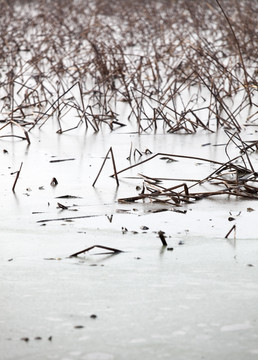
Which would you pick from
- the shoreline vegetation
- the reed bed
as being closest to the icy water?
the shoreline vegetation

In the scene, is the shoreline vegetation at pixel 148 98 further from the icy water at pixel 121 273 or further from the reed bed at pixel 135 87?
the icy water at pixel 121 273

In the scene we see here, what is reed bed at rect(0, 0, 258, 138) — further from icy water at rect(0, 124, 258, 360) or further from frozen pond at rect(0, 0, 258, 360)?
icy water at rect(0, 124, 258, 360)

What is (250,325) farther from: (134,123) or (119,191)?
(134,123)

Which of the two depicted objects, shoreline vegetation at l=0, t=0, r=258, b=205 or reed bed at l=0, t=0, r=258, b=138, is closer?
shoreline vegetation at l=0, t=0, r=258, b=205

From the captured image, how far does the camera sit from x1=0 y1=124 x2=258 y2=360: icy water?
1.38 metres

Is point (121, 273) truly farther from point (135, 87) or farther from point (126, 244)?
point (135, 87)

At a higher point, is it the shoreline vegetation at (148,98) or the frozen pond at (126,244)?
the shoreline vegetation at (148,98)

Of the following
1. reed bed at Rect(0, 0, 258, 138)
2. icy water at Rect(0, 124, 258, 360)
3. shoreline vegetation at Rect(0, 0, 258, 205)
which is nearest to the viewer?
icy water at Rect(0, 124, 258, 360)

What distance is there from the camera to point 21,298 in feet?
5.25

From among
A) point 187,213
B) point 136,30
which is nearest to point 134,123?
point 187,213

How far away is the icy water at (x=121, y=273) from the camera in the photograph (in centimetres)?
138

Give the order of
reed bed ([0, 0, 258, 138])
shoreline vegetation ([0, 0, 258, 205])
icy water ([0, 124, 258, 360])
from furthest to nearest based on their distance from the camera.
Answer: reed bed ([0, 0, 258, 138]) < shoreline vegetation ([0, 0, 258, 205]) < icy water ([0, 124, 258, 360])

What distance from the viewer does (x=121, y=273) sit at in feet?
5.81

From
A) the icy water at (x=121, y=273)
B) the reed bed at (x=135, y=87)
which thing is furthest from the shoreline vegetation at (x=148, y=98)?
the icy water at (x=121, y=273)
